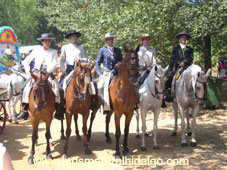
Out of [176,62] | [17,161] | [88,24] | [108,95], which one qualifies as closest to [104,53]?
[108,95]

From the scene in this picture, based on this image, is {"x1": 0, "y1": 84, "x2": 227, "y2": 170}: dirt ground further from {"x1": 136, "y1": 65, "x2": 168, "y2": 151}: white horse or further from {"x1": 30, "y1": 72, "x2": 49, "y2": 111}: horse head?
{"x1": 30, "y1": 72, "x2": 49, "y2": 111}: horse head

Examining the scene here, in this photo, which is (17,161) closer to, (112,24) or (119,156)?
(119,156)

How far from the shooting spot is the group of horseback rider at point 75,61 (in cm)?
623

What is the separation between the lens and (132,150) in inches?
258

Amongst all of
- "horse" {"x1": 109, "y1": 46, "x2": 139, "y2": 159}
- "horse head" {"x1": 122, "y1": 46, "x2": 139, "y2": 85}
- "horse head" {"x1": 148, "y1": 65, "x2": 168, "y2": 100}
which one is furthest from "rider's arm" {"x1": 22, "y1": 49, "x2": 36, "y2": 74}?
"horse head" {"x1": 148, "y1": 65, "x2": 168, "y2": 100}

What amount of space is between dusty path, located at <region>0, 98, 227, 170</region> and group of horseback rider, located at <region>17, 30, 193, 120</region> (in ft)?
3.58

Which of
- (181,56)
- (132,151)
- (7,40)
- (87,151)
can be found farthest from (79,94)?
(7,40)

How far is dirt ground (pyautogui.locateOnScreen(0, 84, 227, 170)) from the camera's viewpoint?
548 cm

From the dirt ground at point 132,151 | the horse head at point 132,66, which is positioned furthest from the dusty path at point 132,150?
the horse head at point 132,66

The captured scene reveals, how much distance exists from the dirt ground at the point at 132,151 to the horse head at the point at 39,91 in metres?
1.42

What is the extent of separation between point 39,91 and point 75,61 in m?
1.25

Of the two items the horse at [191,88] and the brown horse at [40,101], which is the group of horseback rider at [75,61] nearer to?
the brown horse at [40,101]

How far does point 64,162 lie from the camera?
5.71 meters

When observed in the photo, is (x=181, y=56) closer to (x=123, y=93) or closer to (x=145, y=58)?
(x=145, y=58)
